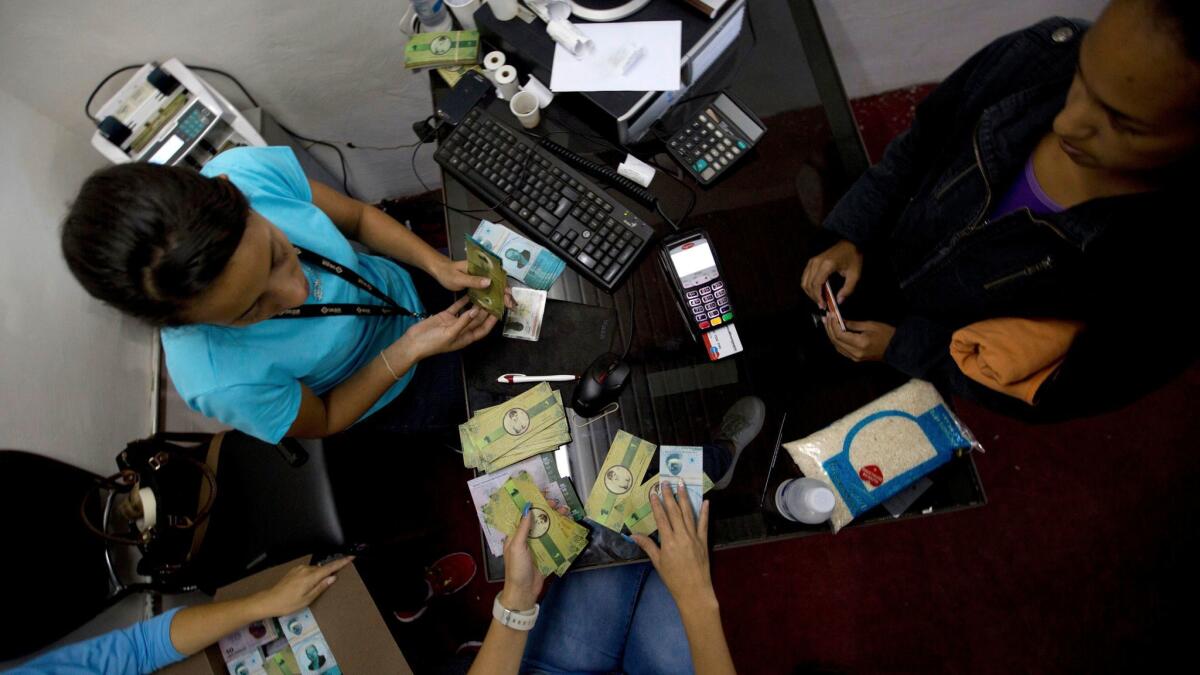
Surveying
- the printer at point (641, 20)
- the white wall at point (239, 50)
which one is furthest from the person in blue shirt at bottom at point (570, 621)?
the white wall at point (239, 50)

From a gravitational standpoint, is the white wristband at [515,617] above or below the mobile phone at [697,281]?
below

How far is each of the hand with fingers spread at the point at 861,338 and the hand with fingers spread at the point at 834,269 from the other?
0.19 ft

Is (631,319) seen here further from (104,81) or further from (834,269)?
(104,81)

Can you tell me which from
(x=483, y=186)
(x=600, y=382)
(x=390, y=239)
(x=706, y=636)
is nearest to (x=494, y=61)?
(x=483, y=186)

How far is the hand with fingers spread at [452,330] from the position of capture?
3.92 ft

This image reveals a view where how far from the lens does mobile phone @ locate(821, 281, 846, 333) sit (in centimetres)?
118

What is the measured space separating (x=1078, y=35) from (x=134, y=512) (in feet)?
7.49

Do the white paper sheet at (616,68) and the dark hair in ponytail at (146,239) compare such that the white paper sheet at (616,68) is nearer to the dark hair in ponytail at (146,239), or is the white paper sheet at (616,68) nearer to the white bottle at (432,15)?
the white bottle at (432,15)

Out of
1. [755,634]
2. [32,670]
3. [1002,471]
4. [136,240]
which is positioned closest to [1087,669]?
[1002,471]

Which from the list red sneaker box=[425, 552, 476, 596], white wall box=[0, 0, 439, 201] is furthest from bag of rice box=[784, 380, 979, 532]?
white wall box=[0, 0, 439, 201]

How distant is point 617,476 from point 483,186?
728 mm

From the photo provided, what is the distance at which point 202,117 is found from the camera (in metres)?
1.47

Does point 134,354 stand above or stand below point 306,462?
above

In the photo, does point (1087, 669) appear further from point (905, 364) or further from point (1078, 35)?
point (1078, 35)
